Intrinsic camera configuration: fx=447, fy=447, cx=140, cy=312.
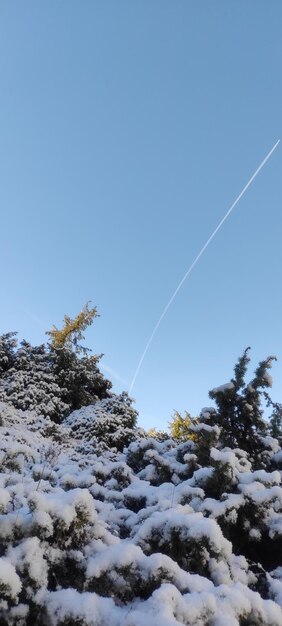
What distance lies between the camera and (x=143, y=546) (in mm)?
3996

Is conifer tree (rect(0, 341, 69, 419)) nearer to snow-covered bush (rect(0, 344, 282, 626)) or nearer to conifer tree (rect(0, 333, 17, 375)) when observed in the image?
conifer tree (rect(0, 333, 17, 375))

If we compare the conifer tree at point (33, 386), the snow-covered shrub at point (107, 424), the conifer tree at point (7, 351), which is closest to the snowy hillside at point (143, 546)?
the snow-covered shrub at point (107, 424)

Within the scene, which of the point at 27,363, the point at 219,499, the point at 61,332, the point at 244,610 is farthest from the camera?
the point at 61,332

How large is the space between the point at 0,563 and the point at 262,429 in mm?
6674

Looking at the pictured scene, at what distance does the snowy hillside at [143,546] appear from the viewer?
9.73 feet

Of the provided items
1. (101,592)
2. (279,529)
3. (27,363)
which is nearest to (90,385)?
(27,363)

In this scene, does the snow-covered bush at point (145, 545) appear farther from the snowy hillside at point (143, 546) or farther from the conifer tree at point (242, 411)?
the conifer tree at point (242, 411)

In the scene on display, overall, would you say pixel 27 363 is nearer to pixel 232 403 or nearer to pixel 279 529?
pixel 232 403

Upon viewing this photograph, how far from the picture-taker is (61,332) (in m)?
22.9

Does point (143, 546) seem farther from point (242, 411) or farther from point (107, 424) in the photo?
point (107, 424)

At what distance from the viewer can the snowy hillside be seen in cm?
297

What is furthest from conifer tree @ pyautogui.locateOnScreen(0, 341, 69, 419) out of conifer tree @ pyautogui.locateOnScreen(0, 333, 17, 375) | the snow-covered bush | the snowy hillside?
the snowy hillside

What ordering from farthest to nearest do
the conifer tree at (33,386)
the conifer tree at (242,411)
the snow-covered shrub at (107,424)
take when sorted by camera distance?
the conifer tree at (33,386) → the snow-covered shrub at (107,424) → the conifer tree at (242,411)

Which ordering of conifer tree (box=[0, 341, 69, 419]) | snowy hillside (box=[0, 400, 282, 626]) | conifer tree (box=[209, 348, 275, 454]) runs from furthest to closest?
conifer tree (box=[0, 341, 69, 419]) < conifer tree (box=[209, 348, 275, 454]) < snowy hillside (box=[0, 400, 282, 626])
